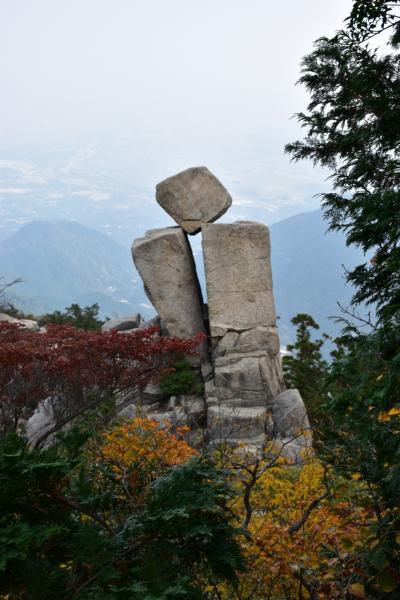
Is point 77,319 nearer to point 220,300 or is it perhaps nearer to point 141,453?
point 220,300

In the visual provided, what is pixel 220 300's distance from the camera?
1480 centimetres

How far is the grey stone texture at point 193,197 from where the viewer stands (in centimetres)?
1529

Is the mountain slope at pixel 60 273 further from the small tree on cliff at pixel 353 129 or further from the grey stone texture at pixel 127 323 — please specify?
the small tree on cliff at pixel 353 129

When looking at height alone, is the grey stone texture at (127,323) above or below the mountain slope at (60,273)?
below

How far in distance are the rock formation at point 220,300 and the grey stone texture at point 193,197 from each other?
0.08 ft

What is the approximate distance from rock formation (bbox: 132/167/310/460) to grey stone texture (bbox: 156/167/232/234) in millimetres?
23

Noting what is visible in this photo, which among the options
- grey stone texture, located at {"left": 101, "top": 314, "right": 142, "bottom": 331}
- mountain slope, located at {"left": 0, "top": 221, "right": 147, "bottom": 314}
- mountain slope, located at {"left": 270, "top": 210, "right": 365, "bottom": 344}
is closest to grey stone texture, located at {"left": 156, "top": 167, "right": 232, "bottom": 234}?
grey stone texture, located at {"left": 101, "top": 314, "right": 142, "bottom": 331}

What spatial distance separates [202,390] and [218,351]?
0.97 m

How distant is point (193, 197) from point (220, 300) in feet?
8.30

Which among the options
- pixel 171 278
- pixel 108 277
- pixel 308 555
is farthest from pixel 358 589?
pixel 108 277

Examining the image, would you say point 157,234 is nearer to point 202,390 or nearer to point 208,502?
point 202,390

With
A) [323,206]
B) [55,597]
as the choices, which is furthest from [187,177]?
[55,597]

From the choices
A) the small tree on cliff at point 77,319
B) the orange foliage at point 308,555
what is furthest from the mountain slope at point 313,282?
the orange foliage at point 308,555

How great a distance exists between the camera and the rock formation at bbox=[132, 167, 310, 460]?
13.9m
